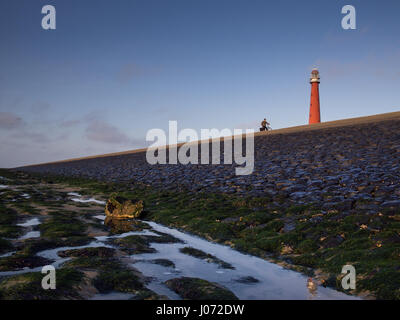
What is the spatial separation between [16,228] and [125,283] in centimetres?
663

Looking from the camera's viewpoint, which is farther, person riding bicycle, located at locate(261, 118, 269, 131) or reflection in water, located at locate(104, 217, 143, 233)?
person riding bicycle, located at locate(261, 118, 269, 131)

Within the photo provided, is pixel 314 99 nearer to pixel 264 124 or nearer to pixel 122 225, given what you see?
pixel 264 124

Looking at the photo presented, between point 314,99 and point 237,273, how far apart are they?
66.5 m

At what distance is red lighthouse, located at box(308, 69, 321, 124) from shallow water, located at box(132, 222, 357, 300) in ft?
206

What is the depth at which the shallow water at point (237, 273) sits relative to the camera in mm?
6035

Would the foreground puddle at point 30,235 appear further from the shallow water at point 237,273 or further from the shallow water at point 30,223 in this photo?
the shallow water at point 237,273

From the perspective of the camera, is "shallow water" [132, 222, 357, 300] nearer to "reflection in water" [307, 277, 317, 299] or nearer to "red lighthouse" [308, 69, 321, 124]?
"reflection in water" [307, 277, 317, 299]

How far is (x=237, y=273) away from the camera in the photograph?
280 inches

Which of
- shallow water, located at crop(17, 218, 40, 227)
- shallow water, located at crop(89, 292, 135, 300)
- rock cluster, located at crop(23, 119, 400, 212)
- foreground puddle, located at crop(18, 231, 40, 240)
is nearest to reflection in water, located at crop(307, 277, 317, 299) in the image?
shallow water, located at crop(89, 292, 135, 300)

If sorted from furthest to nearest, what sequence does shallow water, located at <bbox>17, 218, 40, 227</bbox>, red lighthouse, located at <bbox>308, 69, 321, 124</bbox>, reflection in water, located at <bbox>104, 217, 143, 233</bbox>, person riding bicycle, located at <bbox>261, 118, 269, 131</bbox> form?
red lighthouse, located at <bbox>308, 69, 321, 124</bbox>
person riding bicycle, located at <bbox>261, 118, 269, 131</bbox>
shallow water, located at <bbox>17, 218, 40, 227</bbox>
reflection in water, located at <bbox>104, 217, 143, 233</bbox>

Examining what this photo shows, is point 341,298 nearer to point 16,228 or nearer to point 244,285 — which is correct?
point 244,285

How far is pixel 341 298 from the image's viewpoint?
5.86 metres

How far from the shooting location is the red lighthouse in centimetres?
6681

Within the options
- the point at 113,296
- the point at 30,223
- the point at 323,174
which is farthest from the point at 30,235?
the point at 323,174
